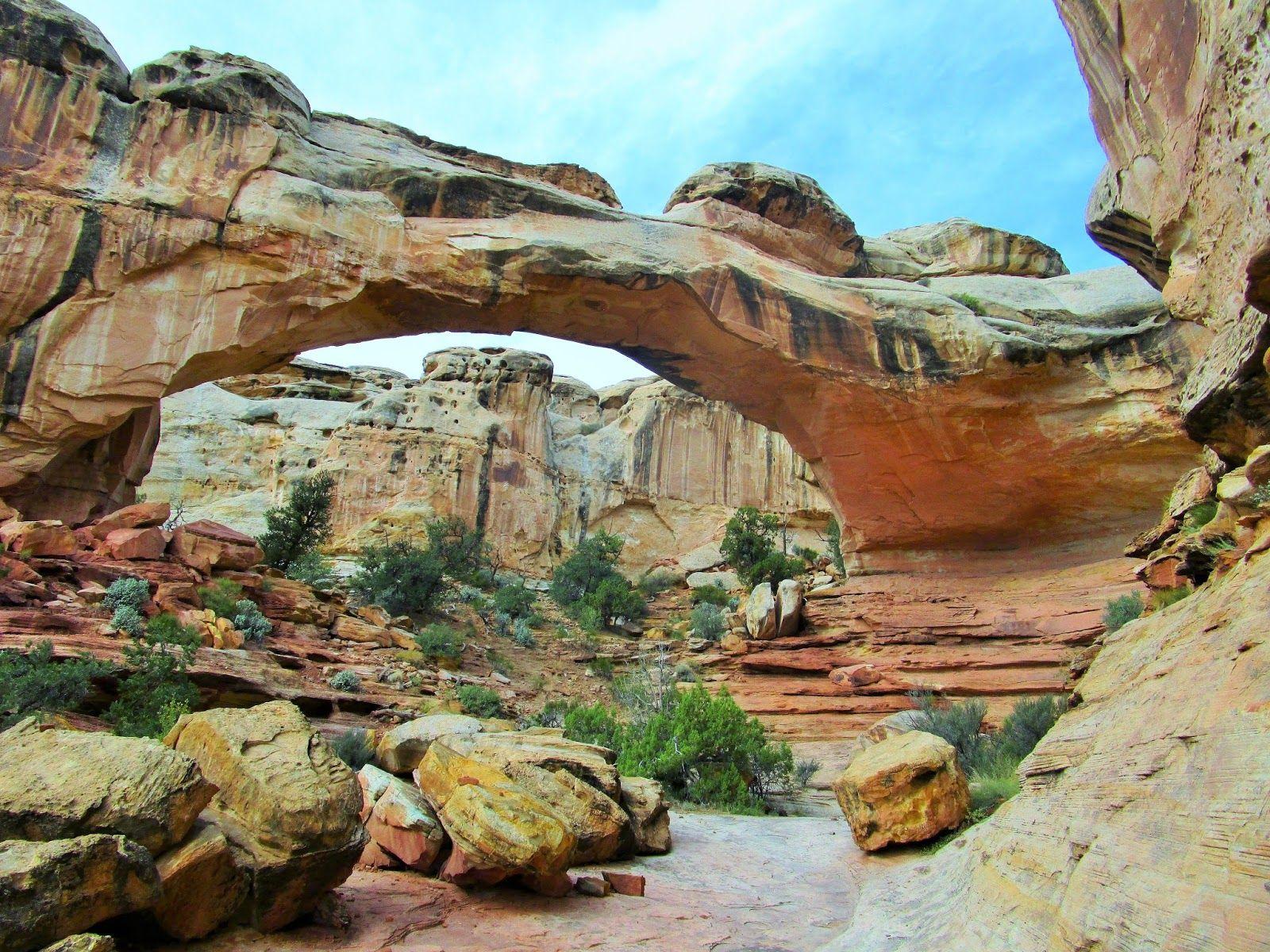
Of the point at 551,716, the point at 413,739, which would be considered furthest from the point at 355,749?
the point at 551,716

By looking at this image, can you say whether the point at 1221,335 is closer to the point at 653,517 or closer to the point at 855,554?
the point at 855,554

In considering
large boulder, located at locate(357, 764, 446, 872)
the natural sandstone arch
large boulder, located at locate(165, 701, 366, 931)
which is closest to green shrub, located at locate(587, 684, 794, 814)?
large boulder, located at locate(357, 764, 446, 872)

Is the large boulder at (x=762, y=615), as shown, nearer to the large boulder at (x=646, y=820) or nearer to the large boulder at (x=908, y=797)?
the large boulder at (x=908, y=797)

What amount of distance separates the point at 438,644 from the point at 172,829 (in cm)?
1046

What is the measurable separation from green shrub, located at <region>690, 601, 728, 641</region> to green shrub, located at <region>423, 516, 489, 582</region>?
245 inches

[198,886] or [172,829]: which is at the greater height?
[172,829]

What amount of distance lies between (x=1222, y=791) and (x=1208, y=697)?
0.85m

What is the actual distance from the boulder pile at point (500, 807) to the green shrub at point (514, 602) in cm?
1296

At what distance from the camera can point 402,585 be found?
56.3 feet

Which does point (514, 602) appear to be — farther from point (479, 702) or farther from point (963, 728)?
point (963, 728)

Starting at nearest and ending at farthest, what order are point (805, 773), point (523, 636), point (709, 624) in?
point (805, 773) → point (523, 636) → point (709, 624)

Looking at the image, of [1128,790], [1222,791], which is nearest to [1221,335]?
[1128,790]

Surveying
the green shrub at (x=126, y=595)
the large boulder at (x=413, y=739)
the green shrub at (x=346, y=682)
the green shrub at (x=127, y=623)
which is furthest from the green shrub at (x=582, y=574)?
the large boulder at (x=413, y=739)

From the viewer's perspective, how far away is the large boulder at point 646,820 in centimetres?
620
